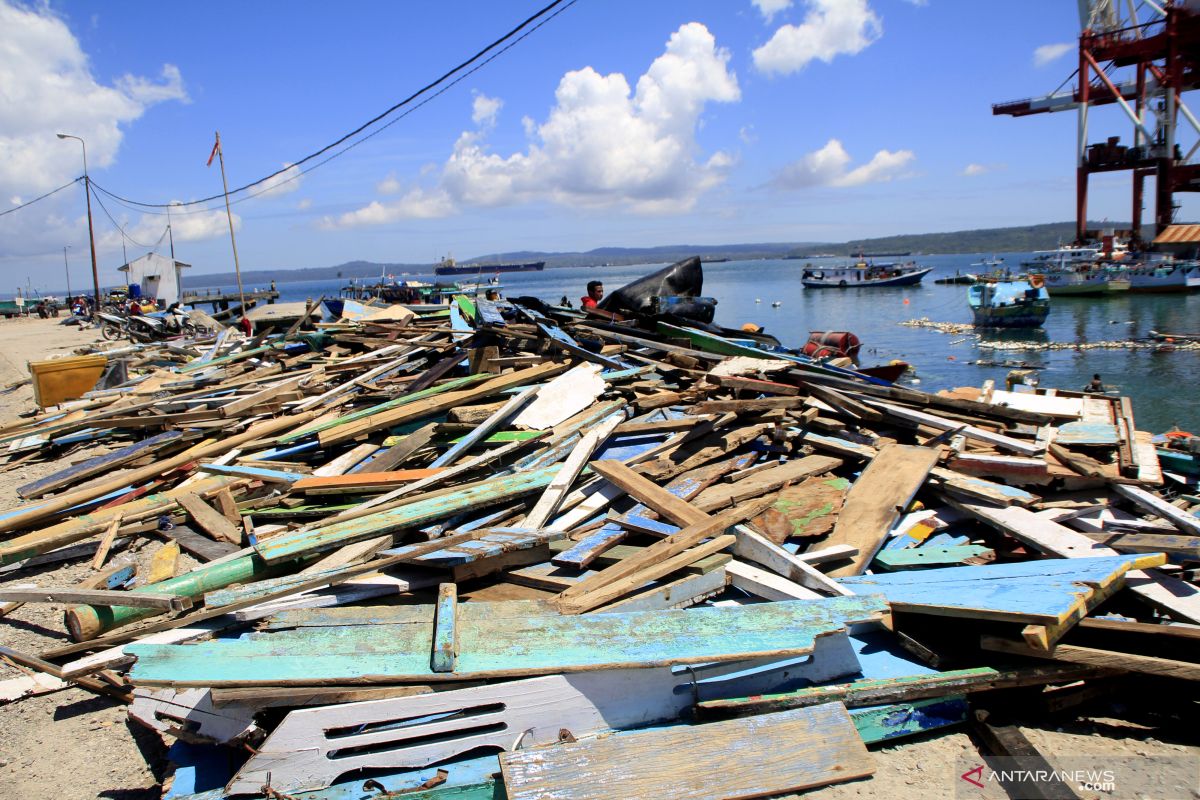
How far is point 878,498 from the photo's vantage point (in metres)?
4.55

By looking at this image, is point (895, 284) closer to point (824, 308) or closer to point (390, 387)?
point (824, 308)

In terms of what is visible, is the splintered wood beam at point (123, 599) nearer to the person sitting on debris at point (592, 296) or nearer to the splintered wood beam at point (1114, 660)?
the splintered wood beam at point (1114, 660)

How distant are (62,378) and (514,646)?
13.3 metres

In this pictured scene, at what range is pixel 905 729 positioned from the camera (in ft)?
10.4

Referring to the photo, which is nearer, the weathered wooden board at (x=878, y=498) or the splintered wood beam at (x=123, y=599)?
Answer: the splintered wood beam at (x=123, y=599)

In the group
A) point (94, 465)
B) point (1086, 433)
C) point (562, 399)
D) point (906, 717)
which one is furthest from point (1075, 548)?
point (94, 465)

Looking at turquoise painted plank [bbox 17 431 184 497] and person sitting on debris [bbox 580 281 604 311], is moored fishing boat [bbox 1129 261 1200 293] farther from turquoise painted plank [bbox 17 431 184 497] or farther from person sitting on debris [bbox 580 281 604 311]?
turquoise painted plank [bbox 17 431 184 497]

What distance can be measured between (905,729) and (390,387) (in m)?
6.54

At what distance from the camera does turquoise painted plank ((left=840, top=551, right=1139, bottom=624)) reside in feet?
10.1

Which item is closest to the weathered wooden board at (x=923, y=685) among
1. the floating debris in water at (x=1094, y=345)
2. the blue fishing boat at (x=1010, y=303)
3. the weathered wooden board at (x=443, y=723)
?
the weathered wooden board at (x=443, y=723)

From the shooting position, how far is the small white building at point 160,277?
1848 inches

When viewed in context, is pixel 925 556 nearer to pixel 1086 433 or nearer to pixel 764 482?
pixel 764 482

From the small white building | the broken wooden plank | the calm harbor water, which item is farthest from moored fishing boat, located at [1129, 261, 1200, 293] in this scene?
the small white building

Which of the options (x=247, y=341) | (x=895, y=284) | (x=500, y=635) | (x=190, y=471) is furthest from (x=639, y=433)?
(x=895, y=284)
